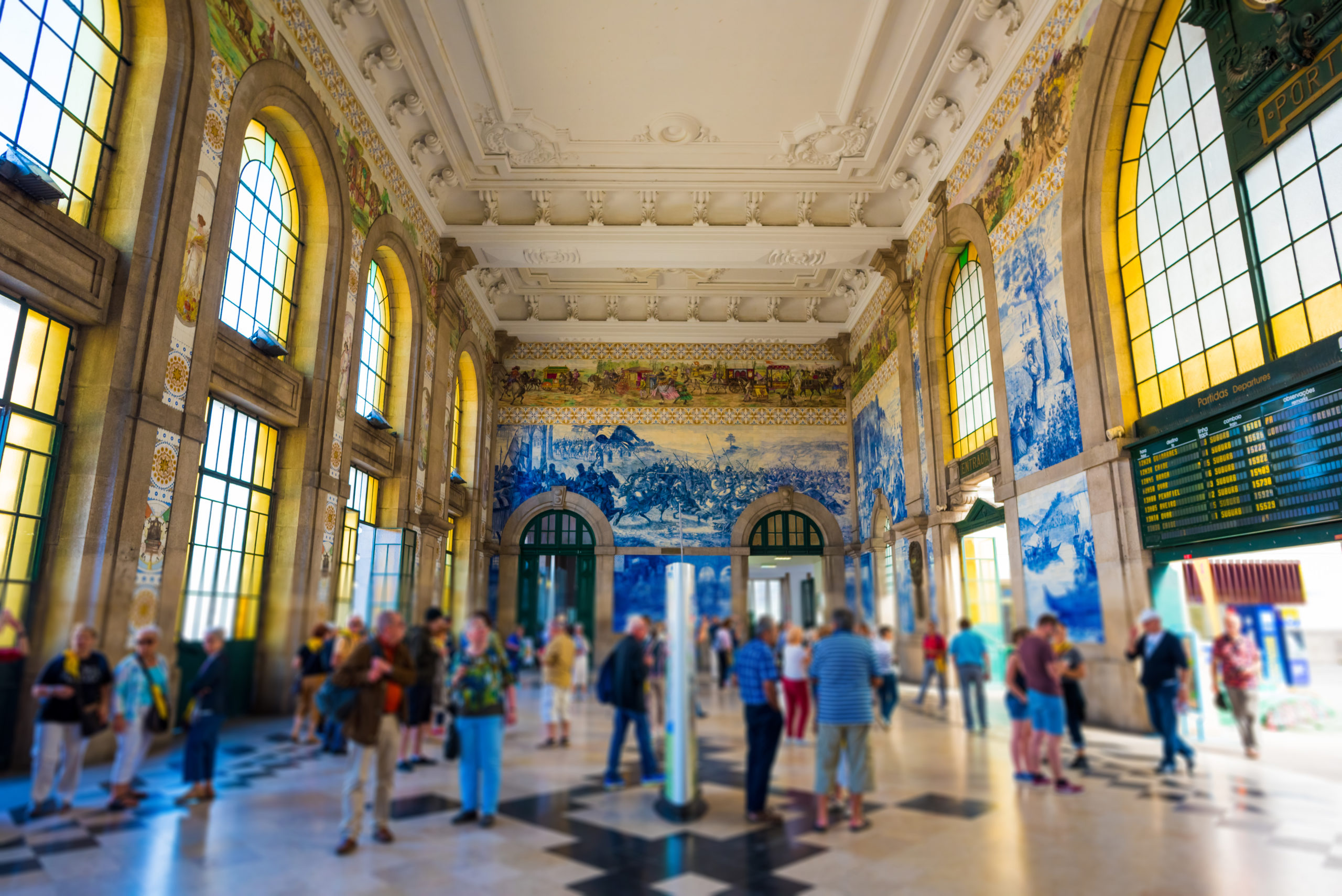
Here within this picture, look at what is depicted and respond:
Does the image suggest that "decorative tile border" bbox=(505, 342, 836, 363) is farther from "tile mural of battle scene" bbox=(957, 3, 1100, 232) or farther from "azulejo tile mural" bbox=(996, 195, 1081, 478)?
"azulejo tile mural" bbox=(996, 195, 1081, 478)

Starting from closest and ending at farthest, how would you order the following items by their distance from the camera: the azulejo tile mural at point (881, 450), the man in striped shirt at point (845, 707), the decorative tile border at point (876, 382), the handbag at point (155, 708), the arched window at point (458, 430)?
1. the handbag at point (155, 708)
2. the man in striped shirt at point (845, 707)
3. the azulejo tile mural at point (881, 450)
4. the decorative tile border at point (876, 382)
5. the arched window at point (458, 430)

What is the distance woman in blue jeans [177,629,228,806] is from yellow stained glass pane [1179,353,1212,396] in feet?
25.9

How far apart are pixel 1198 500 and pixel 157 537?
9.71 m

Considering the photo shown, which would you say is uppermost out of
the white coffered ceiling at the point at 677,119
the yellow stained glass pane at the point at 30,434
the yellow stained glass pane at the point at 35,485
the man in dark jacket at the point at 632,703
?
the white coffered ceiling at the point at 677,119

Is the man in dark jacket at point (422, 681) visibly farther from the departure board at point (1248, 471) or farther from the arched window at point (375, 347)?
the arched window at point (375, 347)

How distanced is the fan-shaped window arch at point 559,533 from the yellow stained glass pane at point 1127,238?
14.1 m

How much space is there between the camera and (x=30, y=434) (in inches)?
224

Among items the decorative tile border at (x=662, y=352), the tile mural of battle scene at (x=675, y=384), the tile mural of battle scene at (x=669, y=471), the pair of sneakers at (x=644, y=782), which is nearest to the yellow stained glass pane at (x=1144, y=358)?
the pair of sneakers at (x=644, y=782)

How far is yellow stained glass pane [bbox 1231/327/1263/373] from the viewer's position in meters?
5.94

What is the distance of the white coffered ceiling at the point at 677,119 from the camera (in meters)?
10.4

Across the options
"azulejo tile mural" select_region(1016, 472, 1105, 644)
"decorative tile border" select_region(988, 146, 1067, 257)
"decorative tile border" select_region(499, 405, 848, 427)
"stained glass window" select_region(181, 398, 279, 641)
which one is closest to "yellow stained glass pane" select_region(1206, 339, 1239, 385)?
"azulejo tile mural" select_region(1016, 472, 1105, 644)

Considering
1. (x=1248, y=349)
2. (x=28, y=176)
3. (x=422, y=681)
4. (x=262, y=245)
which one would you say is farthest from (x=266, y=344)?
(x=1248, y=349)

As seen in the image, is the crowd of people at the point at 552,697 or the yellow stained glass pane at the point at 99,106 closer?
the crowd of people at the point at 552,697

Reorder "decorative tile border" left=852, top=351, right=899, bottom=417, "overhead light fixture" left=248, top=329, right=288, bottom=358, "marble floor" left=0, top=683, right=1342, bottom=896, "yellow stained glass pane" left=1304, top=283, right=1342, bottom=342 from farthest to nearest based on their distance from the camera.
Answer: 1. "decorative tile border" left=852, top=351, right=899, bottom=417
2. "overhead light fixture" left=248, top=329, right=288, bottom=358
3. "yellow stained glass pane" left=1304, top=283, right=1342, bottom=342
4. "marble floor" left=0, top=683, right=1342, bottom=896
